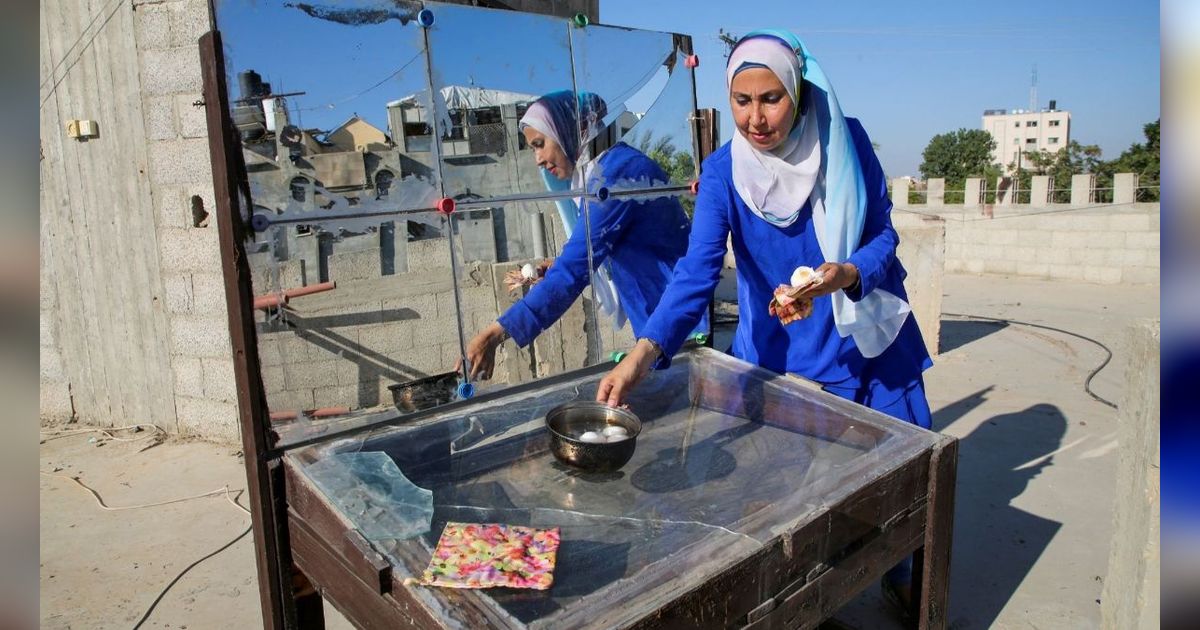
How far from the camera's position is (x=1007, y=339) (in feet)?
21.8

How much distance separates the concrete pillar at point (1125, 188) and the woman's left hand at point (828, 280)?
1077 centimetres

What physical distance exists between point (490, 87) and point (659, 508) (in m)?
1.20

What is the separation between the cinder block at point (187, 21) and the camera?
4012mm

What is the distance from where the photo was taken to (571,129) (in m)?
2.30

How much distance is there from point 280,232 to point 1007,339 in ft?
21.9

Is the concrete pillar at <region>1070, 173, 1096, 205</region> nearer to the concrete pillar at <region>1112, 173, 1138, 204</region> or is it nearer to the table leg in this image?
the concrete pillar at <region>1112, 173, 1138, 204</region>

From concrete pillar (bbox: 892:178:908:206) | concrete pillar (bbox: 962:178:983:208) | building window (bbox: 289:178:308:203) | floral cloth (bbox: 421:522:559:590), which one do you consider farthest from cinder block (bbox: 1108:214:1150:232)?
building window (bbox: 289:178:308:203)

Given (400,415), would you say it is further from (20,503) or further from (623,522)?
(20,503)

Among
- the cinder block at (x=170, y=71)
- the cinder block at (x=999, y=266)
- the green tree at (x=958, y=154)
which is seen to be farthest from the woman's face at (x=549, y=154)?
the green tree at (x=958, y=154)

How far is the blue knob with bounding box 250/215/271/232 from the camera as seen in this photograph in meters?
1.52

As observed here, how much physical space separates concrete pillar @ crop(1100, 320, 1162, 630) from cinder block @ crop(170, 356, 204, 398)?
4.43m

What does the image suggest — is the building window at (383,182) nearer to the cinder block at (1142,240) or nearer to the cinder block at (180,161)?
the cinder block at (180,161)

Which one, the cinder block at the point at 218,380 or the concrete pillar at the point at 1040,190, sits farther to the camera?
the concrete pillar at the point at 1040,190

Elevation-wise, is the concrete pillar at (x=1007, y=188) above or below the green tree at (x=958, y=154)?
below
